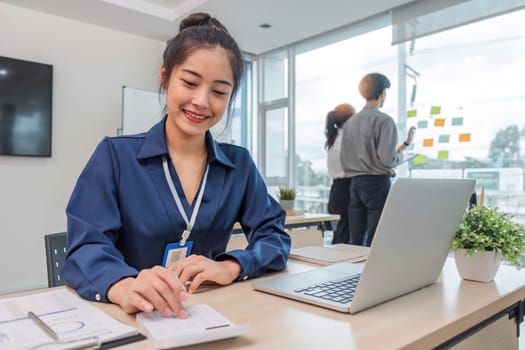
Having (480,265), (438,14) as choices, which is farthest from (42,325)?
(438,14)

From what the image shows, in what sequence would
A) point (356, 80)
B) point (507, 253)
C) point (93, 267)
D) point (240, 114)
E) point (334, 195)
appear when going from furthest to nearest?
point (240, 114) → point (356, 80) → point (334, 195) → point (507, 253) → point (93, 267)

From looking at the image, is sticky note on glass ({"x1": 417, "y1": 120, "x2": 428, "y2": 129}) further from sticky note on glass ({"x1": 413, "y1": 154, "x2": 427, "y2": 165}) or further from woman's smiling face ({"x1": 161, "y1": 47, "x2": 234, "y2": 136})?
woman's smiling face ({"x1": 161, "y1": 47, "x2": 234, "y2": 136})

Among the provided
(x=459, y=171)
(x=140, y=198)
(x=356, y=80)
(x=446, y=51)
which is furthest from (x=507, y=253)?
(x=356, y=80)

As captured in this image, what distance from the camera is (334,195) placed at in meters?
3.36

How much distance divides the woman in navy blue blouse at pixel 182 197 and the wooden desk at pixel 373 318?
8cm

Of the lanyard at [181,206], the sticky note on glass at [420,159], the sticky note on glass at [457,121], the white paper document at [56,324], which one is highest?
the sticky note on glass at [457,121]

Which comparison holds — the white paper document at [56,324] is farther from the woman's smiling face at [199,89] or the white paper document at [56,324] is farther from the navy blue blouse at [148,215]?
the woman's smiling face at [199,89]

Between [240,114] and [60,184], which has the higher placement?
[240,114]

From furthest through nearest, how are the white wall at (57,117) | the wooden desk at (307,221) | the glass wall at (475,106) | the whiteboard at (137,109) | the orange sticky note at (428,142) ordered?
the whiteboard at (137,109) → the orange sticky note at (428,142) → the white wall at (57,117) → the glass wall at (475,106) → the wooden desk at (307,221)

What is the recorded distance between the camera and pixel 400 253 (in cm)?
65

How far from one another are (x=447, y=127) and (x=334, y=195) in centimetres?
121

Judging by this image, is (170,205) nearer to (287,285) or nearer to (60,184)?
(287,285)

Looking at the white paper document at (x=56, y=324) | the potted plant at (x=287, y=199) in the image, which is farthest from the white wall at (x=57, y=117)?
the white paper document at (x=56, y=324)

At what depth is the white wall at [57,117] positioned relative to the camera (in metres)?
3.59
